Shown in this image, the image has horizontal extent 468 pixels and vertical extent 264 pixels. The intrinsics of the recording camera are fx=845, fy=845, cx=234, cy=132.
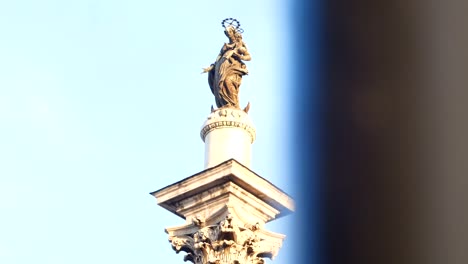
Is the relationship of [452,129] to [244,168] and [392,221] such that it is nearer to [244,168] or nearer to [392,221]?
[392,221]

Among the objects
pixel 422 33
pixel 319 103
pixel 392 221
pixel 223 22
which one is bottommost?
pixel 392 221

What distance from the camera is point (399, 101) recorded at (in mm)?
3836

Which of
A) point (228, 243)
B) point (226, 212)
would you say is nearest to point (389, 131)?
point (228, 243)

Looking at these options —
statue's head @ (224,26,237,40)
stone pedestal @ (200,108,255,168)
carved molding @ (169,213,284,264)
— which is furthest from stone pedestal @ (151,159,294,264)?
statue's head @ (224,26,237,40)

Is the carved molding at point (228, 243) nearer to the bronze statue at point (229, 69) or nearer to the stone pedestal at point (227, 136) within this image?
the stone pedestal at point (227, 136)

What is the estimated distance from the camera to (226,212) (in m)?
12.6

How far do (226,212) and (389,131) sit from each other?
8.73 metres

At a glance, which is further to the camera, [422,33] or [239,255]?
[239,255]

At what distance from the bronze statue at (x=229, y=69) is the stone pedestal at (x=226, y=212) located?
5.36 ft

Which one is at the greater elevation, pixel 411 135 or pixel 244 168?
pixel 244 168

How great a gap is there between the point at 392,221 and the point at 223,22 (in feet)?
37.4

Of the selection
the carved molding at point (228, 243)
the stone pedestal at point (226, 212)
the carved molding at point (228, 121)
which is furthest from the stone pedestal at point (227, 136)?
the carved molding at point (228, 243)

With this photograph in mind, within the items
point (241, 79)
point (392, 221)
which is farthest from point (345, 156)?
point (241, 79)

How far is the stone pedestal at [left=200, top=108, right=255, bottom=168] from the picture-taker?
44.8 ft
